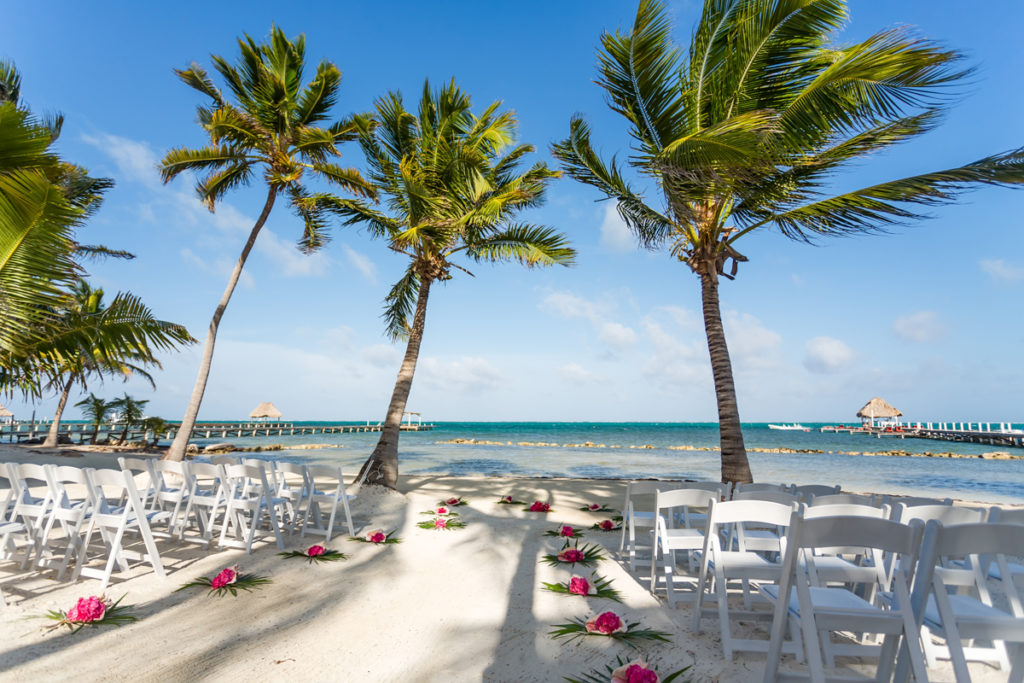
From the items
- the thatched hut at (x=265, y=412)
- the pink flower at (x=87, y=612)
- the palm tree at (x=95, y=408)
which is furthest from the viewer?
the thatched hut at (x=265, y=412)

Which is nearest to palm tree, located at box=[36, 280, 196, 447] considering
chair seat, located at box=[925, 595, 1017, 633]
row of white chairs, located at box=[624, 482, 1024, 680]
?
row of white chairs, located at box=[624, 482, 1024, 680]

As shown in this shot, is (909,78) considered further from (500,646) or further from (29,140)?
(29,140)

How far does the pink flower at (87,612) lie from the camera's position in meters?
3.19

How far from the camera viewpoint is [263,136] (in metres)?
10.5

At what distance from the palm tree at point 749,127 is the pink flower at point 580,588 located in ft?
14.7

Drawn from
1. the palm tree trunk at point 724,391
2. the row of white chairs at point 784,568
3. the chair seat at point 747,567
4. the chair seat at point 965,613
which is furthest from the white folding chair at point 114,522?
the palm tree trunk at point 724,391

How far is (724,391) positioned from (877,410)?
5918 cm

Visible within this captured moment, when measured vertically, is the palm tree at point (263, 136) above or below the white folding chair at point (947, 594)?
above

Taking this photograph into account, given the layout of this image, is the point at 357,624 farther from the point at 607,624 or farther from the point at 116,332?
the point at 116,332

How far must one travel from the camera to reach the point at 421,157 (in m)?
9.76

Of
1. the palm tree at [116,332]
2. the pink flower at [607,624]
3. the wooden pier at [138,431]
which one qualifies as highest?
the palm tree at [116,332]

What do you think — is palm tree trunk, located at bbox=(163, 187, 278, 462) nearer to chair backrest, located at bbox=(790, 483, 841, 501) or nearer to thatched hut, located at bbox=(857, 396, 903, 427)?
chair backrest, located at bbox=(790, 483, 841, 501)

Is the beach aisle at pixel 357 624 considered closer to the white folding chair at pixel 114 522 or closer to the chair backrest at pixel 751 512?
the white folding chair at pixel 114 522

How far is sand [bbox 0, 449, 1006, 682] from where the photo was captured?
2.78m
